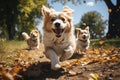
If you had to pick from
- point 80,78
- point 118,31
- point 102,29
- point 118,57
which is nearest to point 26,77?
point 80,78

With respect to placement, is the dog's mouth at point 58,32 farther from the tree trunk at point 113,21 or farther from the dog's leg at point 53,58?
the tree trunk at point 113,21

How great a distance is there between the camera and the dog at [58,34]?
741cm

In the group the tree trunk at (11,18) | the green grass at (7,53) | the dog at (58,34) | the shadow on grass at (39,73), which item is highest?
the tree trunk at (11,18)

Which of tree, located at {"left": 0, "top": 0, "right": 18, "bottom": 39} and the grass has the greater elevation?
tree, located at {"left": 0, "top": 0, "right": 18, "bottom": 39}

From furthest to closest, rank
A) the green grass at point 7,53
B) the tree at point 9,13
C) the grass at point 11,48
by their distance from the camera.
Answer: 1. the tree at point 9,13
2. the grass at point 11,48
3. the green grass at point 7,53

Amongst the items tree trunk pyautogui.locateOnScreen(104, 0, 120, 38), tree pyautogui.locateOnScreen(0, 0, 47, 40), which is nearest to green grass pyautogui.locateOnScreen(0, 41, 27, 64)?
tree trunk pyautogui.locateOnScreen(104, 0, 120, 38)

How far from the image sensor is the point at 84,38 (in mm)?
13750

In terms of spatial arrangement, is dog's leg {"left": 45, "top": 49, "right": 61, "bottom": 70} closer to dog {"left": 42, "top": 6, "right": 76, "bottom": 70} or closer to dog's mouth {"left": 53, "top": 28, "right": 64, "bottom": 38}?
dog {"left": 42, "top": 6, "right": 76, "bottom": 70}

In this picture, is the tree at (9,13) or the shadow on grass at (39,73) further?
the tree at (9,13)

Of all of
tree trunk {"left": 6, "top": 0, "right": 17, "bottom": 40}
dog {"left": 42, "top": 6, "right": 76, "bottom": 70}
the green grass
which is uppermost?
tree trunk {"left": 6, "top": 0, "right": 17, "bottom": 40}

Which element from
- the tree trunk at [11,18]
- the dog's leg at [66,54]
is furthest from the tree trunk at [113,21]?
the tree trunk at [11,18]

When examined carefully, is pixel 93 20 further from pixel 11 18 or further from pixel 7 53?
pixel 7 53

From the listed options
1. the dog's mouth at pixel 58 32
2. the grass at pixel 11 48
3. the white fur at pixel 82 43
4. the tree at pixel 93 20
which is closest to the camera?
the dog's mouth at pixel 58 32

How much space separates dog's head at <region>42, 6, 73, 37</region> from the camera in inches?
288
